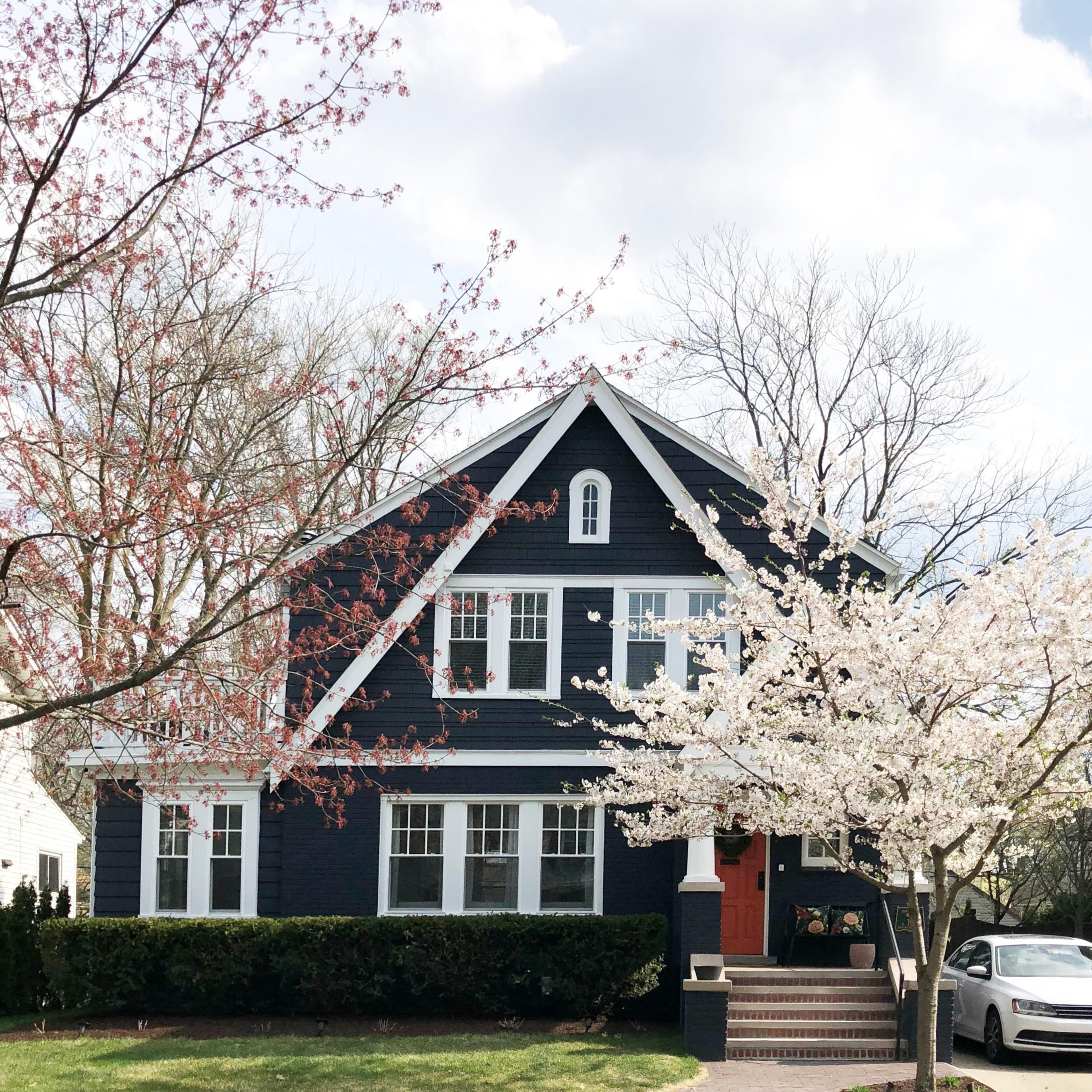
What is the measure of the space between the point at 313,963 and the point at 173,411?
24.0 feet

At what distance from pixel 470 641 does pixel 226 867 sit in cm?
449

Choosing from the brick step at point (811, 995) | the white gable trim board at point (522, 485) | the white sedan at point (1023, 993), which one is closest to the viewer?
the white sedan at point (1023, 993)

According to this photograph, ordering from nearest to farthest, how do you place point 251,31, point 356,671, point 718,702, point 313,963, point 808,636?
1. point 251,31
2. point 808,636
3. point 718,702
4. point 313,963
5. point 356,671

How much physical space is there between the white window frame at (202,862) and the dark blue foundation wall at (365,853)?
13 cm

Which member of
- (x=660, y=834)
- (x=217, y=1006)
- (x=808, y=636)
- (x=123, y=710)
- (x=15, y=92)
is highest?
(x=15, y=92)

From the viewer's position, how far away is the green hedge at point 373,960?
1605 centimetres

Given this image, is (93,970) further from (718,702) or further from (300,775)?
(718,702)

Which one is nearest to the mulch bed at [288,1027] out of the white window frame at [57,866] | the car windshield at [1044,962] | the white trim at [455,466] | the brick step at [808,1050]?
the brick step at [808,1050]

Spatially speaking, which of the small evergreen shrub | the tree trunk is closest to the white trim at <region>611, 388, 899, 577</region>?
the tree trunk

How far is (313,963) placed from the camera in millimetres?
16062

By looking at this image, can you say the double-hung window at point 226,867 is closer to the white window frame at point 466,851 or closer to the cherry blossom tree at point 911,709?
the white window frame at point 466,851

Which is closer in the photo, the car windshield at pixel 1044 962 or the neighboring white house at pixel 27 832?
the car windshield at pixel 1044 962

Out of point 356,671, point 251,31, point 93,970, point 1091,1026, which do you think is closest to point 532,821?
point 356,671

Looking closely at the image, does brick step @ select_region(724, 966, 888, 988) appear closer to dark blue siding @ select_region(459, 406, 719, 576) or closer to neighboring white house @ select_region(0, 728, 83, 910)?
dark blue siding @ select_region(459, 406, 719, 576)
